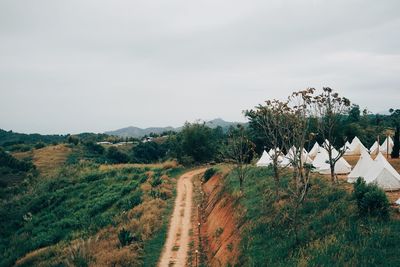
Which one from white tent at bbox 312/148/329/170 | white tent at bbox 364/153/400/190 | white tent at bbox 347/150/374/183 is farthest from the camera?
white tent at bbox 312/148/329/170

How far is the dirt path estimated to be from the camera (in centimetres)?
1626

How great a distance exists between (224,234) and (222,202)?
520 cm

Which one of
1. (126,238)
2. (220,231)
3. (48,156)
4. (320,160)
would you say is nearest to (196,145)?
(320,160)

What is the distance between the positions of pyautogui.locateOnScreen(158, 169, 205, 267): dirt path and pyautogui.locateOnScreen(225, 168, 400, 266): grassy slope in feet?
11.5

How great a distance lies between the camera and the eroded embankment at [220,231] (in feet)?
49.4

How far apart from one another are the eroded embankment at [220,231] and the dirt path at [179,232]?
105 cm

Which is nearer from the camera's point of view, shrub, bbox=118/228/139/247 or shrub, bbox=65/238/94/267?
shrub, bbox=65/238/94/267

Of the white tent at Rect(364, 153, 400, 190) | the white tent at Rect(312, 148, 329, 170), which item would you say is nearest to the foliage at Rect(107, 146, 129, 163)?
the white tent at Rect(312, 148, 329, 170)

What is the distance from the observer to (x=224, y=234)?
17.9 meters

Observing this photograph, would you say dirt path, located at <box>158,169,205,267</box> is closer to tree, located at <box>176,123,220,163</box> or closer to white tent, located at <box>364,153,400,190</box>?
white tent, located at <box>364,153,400,190</box>

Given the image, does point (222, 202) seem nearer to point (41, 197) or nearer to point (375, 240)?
point (375, 240)

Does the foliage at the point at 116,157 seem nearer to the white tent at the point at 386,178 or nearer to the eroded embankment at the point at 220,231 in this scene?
the eroded embankment at the point at 220,231

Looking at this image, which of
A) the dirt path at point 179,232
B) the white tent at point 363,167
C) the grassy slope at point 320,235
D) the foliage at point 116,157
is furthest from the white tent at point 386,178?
the foliage at point 116,157

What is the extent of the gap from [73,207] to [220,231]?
1946 centimetres
